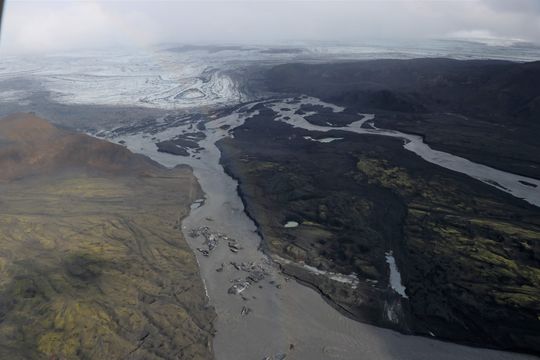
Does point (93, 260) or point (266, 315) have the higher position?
point (93, 260)

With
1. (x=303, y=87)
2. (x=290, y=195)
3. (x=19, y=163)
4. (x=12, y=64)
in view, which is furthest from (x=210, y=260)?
(x=12, y=64)

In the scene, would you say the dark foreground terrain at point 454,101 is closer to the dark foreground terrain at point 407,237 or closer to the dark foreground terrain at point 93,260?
the dark foreground terrain at point 407,237

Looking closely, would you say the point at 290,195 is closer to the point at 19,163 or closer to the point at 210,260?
the point at 210,260

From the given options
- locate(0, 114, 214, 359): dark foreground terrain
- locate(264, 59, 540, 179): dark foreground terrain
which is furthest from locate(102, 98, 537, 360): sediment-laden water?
locate(264, 59, 540, 179): dark foreground terrain

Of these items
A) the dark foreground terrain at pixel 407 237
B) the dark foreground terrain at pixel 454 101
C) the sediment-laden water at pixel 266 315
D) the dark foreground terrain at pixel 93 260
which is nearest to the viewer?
the dark foreground terrain at pixel 93 260

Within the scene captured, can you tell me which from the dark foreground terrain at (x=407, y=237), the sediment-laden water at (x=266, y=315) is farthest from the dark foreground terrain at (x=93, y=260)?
the dark foreground terrain at (x=407, y=237)

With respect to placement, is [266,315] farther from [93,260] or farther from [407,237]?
[407,237]

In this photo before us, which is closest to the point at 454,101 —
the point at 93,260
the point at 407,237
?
the point at 407,237
